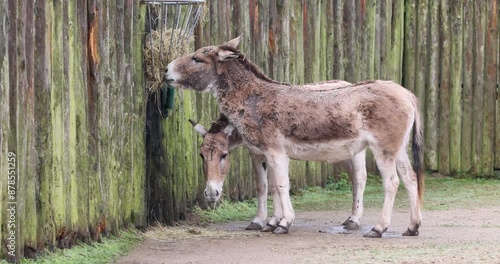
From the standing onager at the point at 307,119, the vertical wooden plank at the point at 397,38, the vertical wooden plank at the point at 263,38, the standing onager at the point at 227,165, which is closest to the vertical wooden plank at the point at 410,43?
the vertical wooden plank at the point at 397,38

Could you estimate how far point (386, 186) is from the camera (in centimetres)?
1143

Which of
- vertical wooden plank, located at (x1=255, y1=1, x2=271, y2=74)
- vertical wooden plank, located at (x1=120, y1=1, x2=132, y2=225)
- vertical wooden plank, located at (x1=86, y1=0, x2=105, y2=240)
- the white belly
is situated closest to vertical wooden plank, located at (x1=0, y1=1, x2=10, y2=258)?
vertical wooden plank, located at (x1=86, y1=0, x2=105, y2=240)

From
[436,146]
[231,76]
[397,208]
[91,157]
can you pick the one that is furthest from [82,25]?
[436,146]

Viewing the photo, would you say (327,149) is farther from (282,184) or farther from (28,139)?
(28,139)

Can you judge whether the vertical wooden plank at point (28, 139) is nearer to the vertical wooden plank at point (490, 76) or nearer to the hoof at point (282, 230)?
the hoof at point (282, 230)

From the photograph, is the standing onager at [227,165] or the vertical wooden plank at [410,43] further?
the vertical wooden plank at [410,43]

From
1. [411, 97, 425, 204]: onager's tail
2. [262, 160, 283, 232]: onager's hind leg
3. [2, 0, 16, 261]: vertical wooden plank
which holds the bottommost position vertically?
[262, 160, 283, 232]: onager's hind leg

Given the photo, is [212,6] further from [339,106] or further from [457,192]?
[457,192]

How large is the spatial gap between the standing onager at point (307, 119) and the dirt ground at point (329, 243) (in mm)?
390

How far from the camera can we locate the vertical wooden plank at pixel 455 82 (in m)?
17.5

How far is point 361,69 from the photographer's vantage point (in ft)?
54.5

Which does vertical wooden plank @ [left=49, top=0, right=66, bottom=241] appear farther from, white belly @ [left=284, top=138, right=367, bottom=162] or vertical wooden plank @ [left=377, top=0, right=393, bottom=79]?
vertical wooden plank @ [left=377, top=0, right=393, bottom=79]

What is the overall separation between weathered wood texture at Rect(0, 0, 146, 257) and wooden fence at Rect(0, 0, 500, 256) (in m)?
0.02

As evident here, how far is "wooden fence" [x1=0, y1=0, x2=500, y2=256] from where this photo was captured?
904 centimetres
